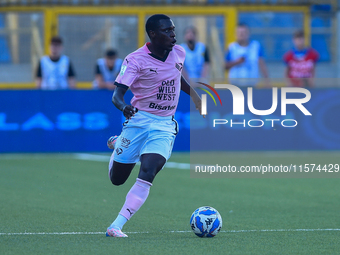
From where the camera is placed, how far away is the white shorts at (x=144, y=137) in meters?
6.25

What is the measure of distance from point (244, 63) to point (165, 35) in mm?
8226

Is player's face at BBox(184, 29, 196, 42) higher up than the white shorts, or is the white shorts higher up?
the white shorts

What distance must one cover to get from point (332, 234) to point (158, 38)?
7.92ft

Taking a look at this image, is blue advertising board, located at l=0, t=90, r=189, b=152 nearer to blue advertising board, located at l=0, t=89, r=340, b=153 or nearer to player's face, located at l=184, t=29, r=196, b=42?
blue advertising board, located at l=0, t=89, r=340, b=153

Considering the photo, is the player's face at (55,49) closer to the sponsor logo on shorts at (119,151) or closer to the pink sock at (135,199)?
the sponsor logo on shorts at (119,151)

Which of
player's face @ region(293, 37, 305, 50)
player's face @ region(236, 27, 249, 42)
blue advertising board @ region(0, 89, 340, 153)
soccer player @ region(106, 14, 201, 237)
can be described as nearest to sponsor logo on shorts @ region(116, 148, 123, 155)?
soccer player @ region(106, 14, 201, 237)

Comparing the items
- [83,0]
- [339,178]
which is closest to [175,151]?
[339,178]

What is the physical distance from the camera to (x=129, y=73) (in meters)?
6.11

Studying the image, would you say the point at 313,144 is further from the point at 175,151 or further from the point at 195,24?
the point at 195,24

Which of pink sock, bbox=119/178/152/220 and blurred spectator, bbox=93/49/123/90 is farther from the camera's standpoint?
blurred spectator, bbox=93/49/123/90

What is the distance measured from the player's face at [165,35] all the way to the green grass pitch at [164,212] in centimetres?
175

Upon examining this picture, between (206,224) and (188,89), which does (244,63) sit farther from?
(206,224)

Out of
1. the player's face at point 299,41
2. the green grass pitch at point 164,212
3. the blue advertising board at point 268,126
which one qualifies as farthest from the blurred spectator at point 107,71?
the player's face at point 299,41

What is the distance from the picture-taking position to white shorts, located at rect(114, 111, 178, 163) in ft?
20.5
